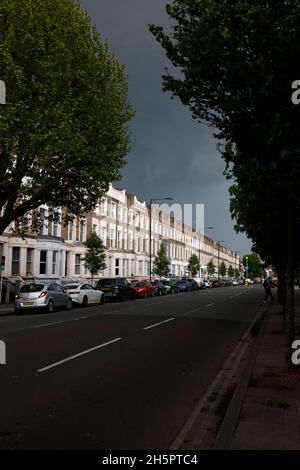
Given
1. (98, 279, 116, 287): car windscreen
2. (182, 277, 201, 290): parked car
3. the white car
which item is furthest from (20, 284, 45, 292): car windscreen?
(182, 277, 201, 290): parked car

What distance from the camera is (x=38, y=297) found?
2244cm

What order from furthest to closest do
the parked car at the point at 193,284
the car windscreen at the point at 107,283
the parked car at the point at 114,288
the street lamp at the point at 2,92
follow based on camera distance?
the parked car at the point at 193,284 < the car windscreen at the point at 107,283 < the parked car at the point at 114,288 < the street lamp at the point at 2,92

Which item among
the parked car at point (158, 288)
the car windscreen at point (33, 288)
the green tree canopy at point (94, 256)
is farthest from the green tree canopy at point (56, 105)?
the parked car at point (158, 288)

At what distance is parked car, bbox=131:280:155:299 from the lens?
130ft

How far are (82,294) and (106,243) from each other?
23.7 metres

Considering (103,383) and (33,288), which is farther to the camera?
(33,288)

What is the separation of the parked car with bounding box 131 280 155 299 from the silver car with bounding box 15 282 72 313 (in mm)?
15446

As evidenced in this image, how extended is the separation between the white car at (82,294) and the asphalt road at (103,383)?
12431mm

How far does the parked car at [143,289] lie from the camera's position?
3970 centimetres

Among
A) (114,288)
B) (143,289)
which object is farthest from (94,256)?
(114,288)

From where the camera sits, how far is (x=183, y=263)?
3565 inches

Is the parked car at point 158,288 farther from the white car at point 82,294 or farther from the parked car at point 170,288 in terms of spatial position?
the white car at point 82,294

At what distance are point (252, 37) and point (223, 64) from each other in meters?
0.66

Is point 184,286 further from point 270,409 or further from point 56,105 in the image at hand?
point 270,409
